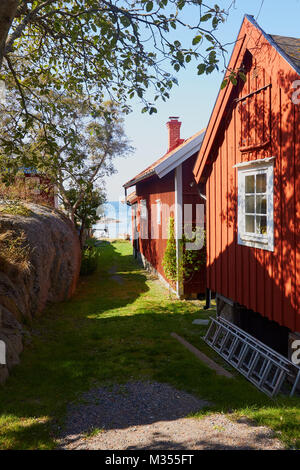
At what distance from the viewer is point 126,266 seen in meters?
19.2

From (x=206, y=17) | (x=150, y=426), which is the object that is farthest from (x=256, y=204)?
(x=150, y=426)

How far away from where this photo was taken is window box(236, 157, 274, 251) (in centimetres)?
597

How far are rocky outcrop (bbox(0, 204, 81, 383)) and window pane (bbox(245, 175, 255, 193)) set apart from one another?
4682 mm

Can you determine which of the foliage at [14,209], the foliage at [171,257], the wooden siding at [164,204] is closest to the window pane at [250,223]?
the wooden siding at [164,204]

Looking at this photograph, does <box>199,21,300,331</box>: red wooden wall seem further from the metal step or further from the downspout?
the downspout

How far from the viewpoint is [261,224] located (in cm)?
637

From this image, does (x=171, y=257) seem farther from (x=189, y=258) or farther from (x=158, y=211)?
(x=158, y=211)

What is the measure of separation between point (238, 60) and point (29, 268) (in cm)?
616

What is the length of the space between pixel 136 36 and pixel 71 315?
21.9 feet

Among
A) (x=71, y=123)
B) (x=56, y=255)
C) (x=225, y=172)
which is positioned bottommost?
(x=56, y=255)

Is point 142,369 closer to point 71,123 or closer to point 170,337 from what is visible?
point 170,337

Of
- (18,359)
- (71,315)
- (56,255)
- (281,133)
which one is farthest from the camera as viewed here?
(56,255)

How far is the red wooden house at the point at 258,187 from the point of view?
17.8 ft

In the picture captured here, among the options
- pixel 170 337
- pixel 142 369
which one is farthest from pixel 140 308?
pixel 142 369
